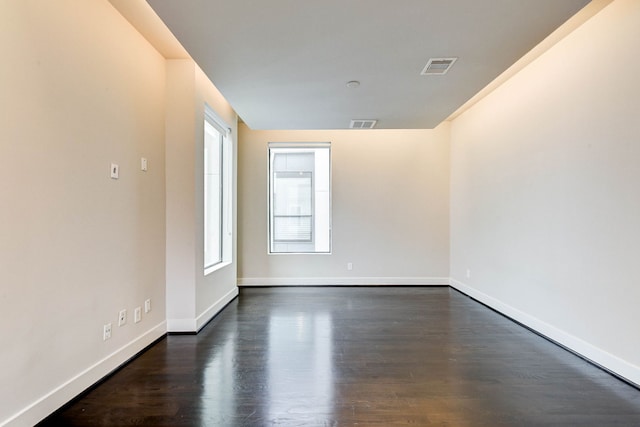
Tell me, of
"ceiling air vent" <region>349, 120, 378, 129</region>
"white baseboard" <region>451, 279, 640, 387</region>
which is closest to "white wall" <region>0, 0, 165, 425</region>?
"ceiling air vent" <region>349, 120, 378, 129</region>

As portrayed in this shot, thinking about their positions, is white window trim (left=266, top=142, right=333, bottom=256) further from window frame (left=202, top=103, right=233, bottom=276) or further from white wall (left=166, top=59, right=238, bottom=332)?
white wall (left=166, top=59, right=238, bottom=332)

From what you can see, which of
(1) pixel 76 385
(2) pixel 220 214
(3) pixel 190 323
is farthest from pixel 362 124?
(1) pixel 76 385

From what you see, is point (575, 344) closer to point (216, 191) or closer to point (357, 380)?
point (357, 380)

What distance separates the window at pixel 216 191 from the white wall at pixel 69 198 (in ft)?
3.09

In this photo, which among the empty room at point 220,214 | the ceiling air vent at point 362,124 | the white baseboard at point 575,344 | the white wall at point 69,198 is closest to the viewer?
the white wall at point 69,198

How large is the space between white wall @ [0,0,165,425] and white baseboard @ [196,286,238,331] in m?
0.51

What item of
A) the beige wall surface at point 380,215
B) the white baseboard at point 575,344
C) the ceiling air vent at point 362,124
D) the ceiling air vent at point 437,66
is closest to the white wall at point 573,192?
the white baseboard at point 575,344

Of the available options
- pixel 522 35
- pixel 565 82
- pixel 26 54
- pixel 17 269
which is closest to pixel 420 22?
pixel 522 35

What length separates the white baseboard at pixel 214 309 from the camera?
10.8 feet

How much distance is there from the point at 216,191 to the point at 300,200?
1642 mm

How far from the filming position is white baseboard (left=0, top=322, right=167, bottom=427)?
168 cm

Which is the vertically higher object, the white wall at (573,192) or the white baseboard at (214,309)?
the white wall at (573,192)

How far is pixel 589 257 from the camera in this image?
8.38 feet

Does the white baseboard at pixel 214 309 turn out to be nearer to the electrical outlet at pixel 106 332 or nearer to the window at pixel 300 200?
the electrical outlet at pixel 106 332
